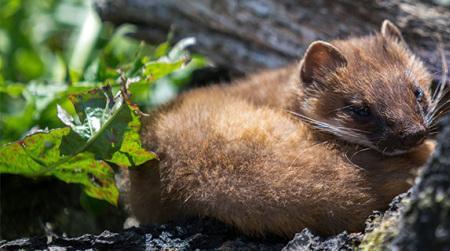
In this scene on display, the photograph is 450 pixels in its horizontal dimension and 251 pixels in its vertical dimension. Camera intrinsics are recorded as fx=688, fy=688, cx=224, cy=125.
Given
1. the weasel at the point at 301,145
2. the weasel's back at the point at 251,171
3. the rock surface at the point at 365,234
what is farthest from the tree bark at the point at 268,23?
the rock surface at the point at 365,234

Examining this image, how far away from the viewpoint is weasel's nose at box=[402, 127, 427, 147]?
13.0 ft

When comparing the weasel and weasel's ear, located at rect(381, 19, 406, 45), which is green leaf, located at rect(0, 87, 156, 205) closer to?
the weasel

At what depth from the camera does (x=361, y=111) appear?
171 inches

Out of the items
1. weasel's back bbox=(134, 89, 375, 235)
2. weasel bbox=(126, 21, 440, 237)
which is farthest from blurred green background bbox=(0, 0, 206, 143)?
weasel's back bbox=(134, 89, 375, 235)

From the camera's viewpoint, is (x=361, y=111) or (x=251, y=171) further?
(x=361, y=111)

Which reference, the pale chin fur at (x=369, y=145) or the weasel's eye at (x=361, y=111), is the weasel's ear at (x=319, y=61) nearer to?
the weasel's eye at (x=361, y=111)

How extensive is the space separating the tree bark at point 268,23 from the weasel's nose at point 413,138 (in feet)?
3.47

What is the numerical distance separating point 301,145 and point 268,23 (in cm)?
204

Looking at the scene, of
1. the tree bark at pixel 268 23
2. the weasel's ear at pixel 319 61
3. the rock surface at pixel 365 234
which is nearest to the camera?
the rock surface at pixel 365 234

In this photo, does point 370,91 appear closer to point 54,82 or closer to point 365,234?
point 365,234

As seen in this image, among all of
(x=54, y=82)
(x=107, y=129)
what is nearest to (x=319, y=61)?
(x=107, y=129)

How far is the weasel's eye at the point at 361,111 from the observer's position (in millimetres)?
4316

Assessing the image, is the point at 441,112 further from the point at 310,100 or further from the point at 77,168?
the point at 77,168

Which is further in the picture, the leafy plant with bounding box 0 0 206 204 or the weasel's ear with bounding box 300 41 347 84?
the weasel's ear with bounding box 300 41 347 84
